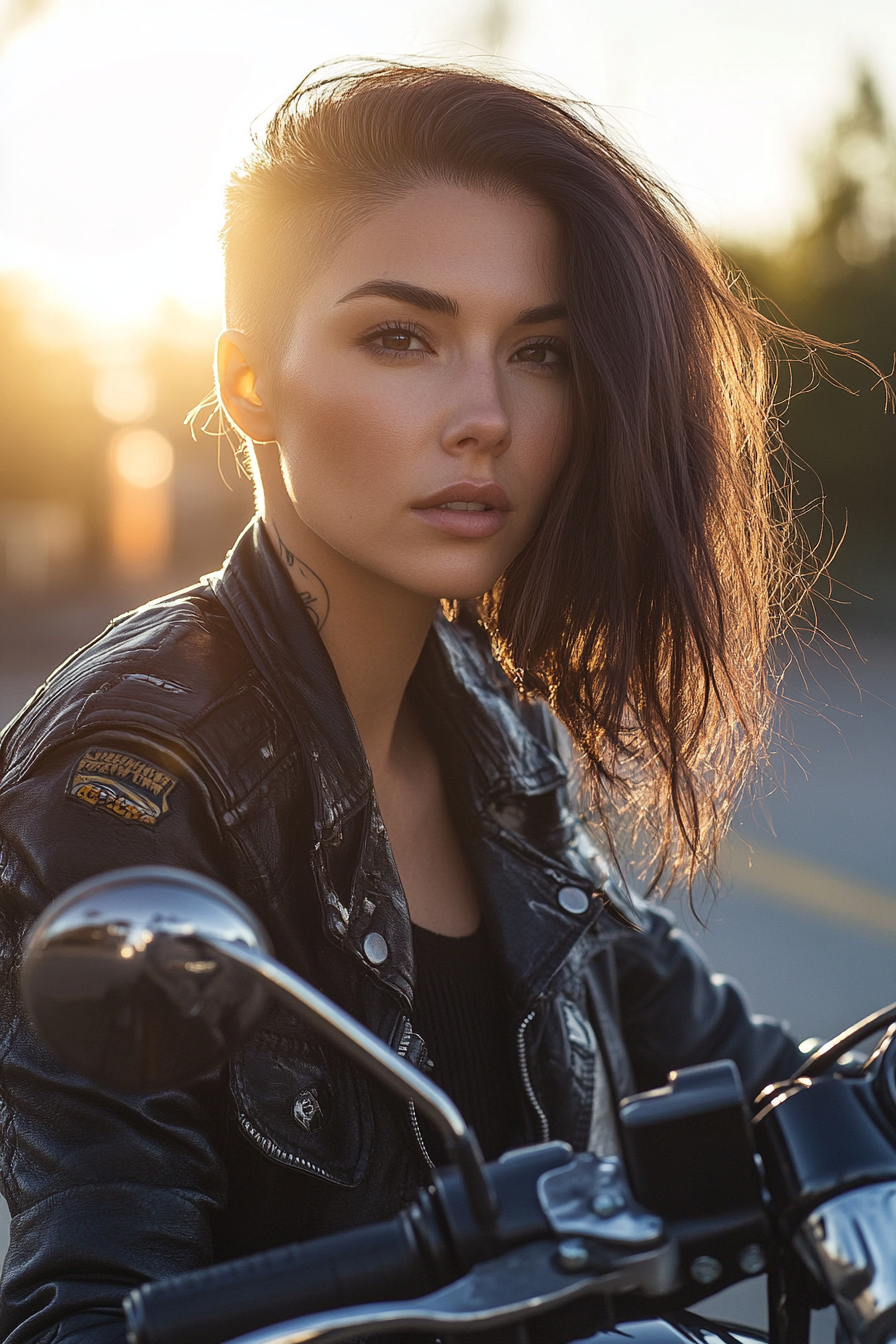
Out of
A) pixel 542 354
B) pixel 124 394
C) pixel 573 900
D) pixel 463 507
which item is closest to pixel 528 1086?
pixel 573 900

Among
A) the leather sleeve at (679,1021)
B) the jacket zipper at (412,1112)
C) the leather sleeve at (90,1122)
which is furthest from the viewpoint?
the leather sleeve at (679,1021)

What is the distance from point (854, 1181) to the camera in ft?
2.72

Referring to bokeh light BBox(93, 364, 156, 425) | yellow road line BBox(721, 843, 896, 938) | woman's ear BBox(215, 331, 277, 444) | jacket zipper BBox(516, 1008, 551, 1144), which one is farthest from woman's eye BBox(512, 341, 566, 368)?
bokeh light BBox(93, 364, 156, 425)

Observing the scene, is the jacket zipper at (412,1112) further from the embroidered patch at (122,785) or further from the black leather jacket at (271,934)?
the embroidered patch at (122,785)

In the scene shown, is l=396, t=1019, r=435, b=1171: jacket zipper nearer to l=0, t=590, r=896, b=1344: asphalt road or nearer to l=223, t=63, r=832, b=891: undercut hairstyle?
l=223, t=63, r=832, b=891: undercut hairstyle

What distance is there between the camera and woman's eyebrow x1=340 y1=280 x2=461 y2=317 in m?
1.62

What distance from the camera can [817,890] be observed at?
5730 mm

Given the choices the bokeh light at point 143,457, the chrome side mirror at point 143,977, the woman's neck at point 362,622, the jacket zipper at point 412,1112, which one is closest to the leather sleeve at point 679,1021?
the woman's neck at point 362,622

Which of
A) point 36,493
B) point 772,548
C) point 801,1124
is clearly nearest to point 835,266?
point 36,493

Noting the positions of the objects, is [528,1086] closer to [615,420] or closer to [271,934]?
[271,934]

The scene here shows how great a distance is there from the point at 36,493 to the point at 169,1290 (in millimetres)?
24501

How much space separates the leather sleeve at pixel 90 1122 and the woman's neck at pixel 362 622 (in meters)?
0.47

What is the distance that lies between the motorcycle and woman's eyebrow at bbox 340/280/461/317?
1.07m

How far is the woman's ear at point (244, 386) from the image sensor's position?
5.91 feet
